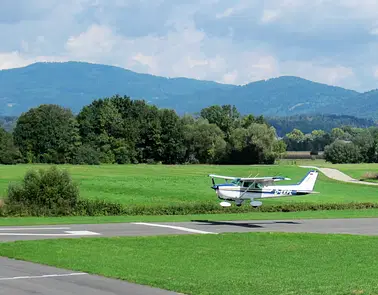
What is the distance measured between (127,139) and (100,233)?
106907 mm

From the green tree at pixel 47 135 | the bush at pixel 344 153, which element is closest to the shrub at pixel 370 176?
the green tree at pixel 47 135

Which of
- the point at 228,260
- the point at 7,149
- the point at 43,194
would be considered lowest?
the point at 228,260

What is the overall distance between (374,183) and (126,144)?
57652 millimetres

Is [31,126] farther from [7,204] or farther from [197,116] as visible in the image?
[7,204]

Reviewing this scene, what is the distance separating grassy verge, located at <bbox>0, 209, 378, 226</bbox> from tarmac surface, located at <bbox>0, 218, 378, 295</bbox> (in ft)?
7.14

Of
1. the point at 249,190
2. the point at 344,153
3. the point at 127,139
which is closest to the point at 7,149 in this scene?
the point at 127,139

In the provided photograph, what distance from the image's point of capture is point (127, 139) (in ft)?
457

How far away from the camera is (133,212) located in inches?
1822

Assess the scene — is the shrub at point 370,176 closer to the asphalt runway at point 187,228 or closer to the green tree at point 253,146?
the green tree at point 253,146

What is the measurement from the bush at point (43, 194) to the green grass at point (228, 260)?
15.6 meters

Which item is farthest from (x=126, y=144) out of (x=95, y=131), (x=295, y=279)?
(x=295, y=279)

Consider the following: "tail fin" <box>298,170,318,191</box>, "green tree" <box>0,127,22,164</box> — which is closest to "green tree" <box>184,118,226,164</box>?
"green tree" <box>0,127,22,164</box>

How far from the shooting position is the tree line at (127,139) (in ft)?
438

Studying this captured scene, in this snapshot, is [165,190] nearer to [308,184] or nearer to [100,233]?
[308,184]
